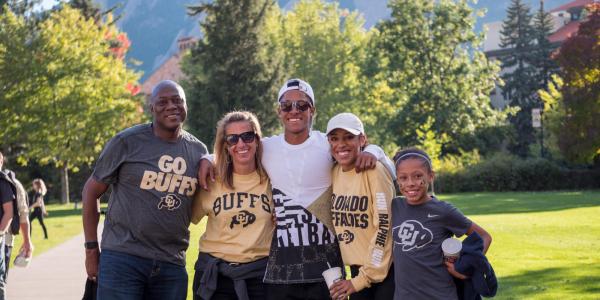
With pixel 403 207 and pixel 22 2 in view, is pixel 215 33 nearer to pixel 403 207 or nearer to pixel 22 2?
pixel 22 2

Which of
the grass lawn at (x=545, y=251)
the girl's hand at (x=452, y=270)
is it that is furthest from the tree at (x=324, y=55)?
the girl's hand at (x=452, y=270)

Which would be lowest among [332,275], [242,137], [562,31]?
[332,275]

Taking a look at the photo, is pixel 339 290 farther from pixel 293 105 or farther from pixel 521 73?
pixel 521 73

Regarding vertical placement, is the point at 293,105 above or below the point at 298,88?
below

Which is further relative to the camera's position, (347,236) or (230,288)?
(230,288)

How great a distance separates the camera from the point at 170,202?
5.78 meters

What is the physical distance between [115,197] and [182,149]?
1.75 feet

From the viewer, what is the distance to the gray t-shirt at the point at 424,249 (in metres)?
5.47

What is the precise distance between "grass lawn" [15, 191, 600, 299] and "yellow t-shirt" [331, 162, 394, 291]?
5898mm

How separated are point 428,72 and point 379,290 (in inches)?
2359

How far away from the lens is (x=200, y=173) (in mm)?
5852

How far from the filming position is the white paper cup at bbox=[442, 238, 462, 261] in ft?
17.5

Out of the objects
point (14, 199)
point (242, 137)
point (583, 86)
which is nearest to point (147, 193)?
point (242, 137)

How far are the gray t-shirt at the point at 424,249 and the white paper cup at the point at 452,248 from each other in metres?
0.10
